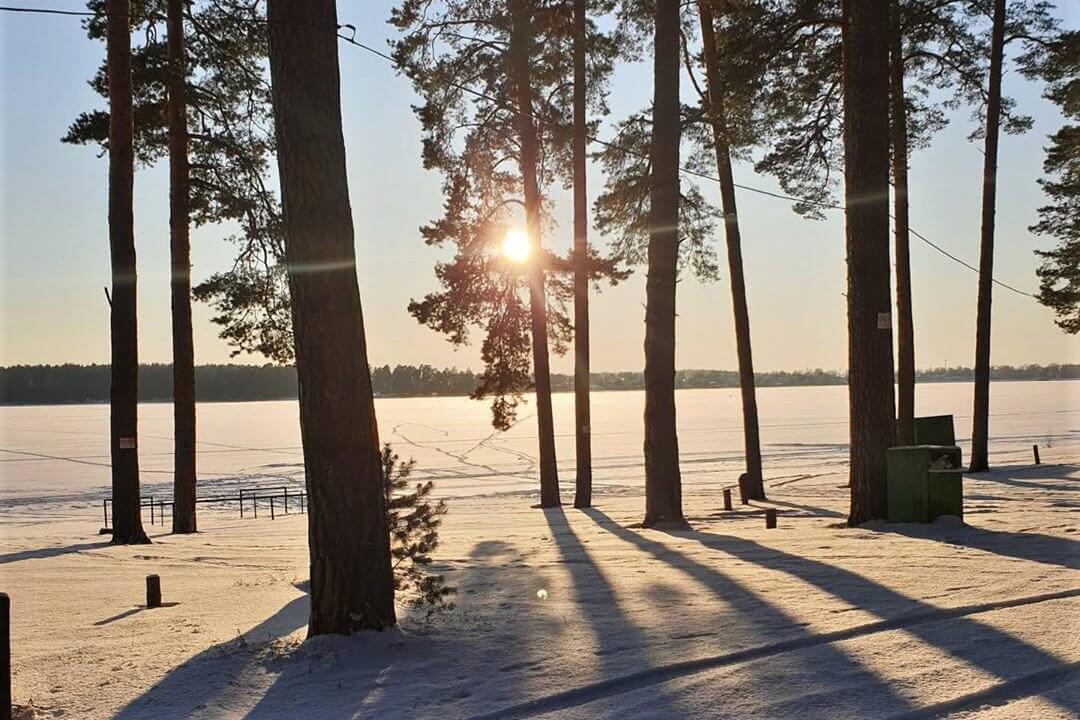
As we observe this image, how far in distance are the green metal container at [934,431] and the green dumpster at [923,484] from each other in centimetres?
1074

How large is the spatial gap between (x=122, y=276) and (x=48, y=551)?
13.0 feet

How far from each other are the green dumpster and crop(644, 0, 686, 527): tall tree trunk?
2.94 metres

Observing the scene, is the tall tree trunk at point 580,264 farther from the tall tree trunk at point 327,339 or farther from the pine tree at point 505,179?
the tall tree trunk at point 327,339

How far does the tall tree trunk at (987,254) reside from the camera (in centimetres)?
2089

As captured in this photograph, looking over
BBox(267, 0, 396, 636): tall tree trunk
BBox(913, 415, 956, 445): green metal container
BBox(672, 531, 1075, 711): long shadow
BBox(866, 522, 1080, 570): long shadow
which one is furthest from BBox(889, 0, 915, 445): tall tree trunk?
BBox(267, 0, 396, 636): tall tree trunk

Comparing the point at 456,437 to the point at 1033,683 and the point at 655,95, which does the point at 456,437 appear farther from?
the point at 1033,683

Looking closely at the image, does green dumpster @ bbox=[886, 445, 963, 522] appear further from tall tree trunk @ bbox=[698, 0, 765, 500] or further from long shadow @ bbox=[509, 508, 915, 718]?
tall tree trunk @ bbox=[698, 0, 765, 500]

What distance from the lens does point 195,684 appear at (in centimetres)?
521

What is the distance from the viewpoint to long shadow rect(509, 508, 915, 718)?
4.35 meters

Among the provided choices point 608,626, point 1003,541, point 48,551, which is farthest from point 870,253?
point 48,551

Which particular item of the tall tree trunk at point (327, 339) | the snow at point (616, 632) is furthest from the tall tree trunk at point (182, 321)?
the tall tree trunk at point (327, 339)

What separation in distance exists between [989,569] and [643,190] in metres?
13.6

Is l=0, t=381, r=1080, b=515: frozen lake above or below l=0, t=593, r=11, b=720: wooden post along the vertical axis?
below

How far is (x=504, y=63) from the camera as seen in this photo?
807 inches
